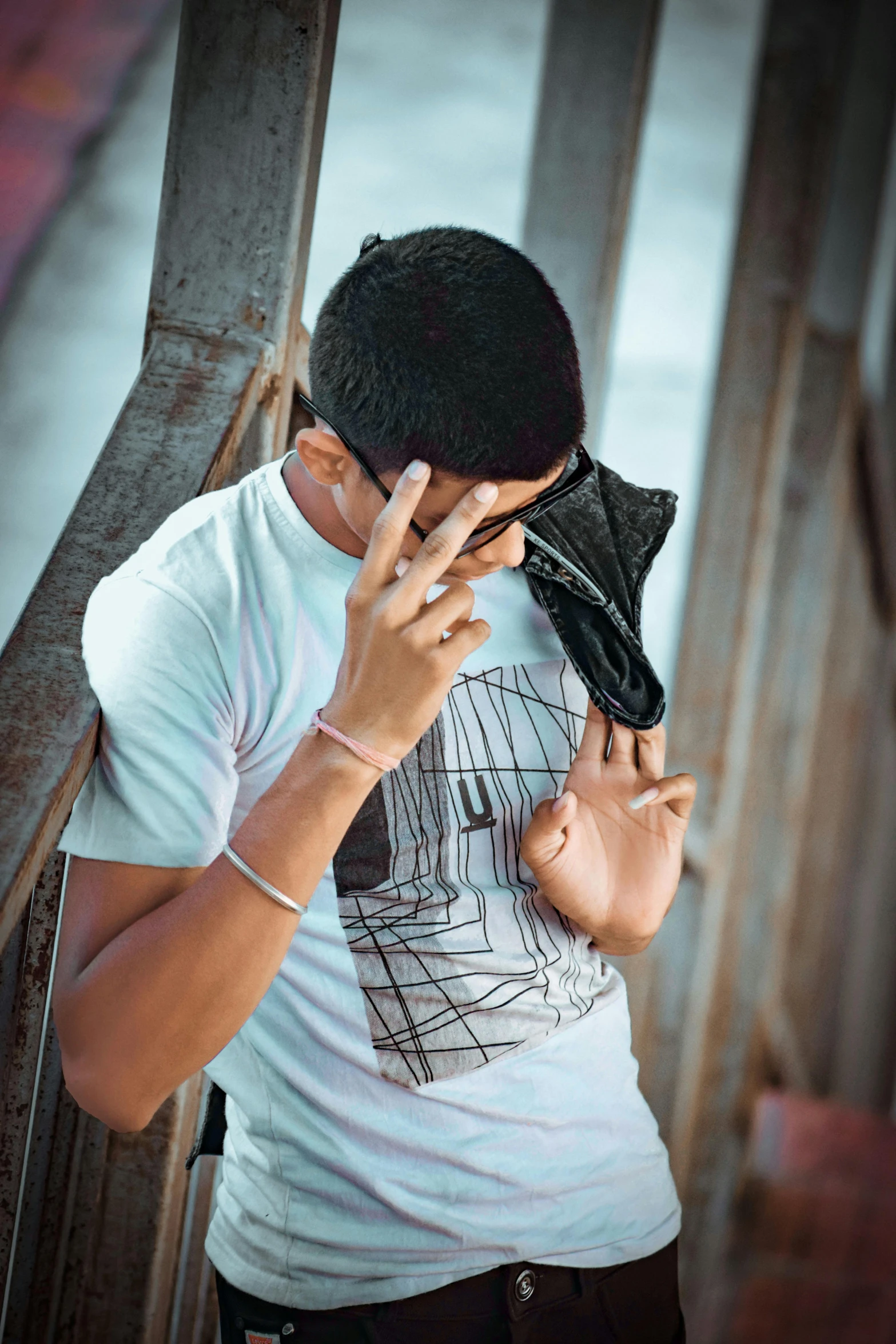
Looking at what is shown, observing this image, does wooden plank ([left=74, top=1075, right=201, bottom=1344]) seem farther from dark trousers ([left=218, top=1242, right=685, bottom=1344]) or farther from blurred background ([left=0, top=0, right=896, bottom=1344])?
dark trousers ([left=218, top=1242, right=685, bottom=1344])

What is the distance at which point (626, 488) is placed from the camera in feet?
4.19

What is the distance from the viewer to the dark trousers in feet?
3.43

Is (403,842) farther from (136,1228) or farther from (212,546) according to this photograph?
(136,1228)

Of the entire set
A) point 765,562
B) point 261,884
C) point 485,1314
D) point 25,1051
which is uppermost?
point 765,562

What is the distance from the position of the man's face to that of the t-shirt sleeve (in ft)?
0.57

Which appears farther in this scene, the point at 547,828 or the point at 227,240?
the point at 227,240

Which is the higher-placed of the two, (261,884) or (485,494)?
(485,494)

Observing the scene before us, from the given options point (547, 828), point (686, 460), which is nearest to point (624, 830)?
point (547, 828)

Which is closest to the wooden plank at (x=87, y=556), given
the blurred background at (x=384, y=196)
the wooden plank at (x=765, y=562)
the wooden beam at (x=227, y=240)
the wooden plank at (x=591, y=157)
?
the wooden beam at (x=227, y=240)

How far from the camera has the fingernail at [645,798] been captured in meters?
1.19

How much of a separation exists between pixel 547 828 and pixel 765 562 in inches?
94.2

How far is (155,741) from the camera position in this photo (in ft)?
3.08

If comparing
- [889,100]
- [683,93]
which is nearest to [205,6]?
[889,100]

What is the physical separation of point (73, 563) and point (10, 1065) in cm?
48
